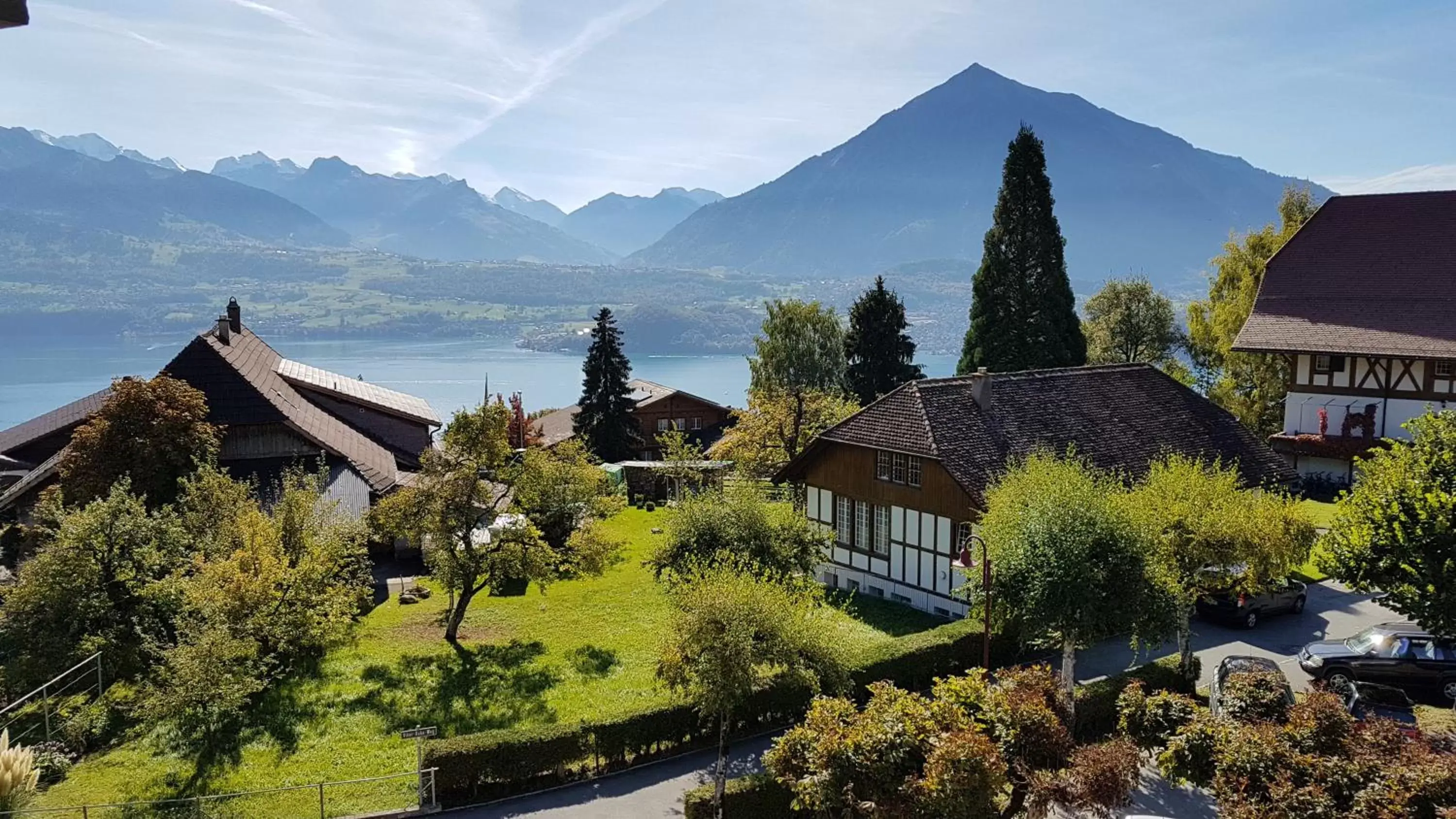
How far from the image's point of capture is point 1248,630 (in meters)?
25.0

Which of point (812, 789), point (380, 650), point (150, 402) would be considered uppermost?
point (150, 402)

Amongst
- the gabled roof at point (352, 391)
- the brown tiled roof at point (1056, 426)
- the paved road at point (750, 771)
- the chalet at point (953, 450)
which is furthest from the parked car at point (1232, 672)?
the gabled roof at point (352, 391)

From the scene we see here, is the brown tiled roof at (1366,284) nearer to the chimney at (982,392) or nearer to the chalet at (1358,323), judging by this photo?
the chalet at (1358,323)

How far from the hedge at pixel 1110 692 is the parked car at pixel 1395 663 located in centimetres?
312

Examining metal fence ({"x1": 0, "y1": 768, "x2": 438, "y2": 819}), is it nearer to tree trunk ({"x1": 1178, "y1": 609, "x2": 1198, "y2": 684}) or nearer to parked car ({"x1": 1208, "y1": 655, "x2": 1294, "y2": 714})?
parked car ({"x1": 1208, "y1": 655, "x2": 1294, "y2": 714})

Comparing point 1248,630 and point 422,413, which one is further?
point 422,413

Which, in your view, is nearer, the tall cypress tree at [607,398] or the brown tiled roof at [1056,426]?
the brown tiled roof at [1056,426]

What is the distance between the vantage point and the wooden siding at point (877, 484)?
2653 centimetres

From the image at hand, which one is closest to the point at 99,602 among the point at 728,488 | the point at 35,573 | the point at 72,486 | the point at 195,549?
the point at 35,573

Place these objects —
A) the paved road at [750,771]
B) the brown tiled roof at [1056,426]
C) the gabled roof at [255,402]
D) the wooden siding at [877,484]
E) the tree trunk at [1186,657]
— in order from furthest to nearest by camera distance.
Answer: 1. the gabled roof at [255,402]
2. the brown tiled roof at [1056,426]
3. the wooden siding at [877,484]
4. the tree trunk at [1186,657]
5. the paved road at [750,771]

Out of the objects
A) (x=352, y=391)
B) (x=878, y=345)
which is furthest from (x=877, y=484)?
(x=352, y=391)

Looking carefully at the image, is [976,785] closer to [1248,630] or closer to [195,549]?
[1248,630]

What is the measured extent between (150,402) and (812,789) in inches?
1008

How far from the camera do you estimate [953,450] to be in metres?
27.0
